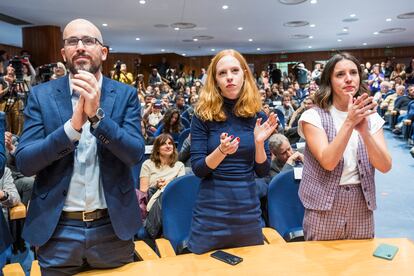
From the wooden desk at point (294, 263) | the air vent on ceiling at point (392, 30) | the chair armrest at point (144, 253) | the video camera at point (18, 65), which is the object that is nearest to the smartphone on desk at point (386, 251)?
the wooden desk at point (294, 263)

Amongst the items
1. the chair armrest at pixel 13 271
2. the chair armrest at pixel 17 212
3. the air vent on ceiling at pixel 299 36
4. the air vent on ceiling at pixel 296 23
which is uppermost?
the air vent on ceiling at pixel 299 36

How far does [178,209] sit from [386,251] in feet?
3.97

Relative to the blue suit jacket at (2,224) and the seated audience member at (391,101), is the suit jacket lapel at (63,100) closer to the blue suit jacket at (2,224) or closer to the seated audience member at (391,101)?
the blue suit jacket at (2,224)

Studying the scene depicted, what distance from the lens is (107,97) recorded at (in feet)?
4.37

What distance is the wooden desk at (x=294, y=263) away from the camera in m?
1.31

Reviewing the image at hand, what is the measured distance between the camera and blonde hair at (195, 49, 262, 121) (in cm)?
158

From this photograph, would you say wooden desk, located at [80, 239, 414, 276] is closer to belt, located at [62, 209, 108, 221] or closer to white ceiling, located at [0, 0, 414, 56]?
belt, located at [62, 209, 108, 221]

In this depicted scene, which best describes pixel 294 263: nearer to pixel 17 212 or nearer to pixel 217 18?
pixel 17 212

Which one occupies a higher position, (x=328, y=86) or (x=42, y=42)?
(x=42, y=42)

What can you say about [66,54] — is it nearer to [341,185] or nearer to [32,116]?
[32,116]

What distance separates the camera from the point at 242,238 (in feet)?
5.12

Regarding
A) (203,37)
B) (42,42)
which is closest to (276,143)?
(42,42)

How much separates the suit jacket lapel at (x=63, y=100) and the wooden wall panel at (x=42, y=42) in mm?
10603

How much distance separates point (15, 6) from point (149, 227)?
8.01m
